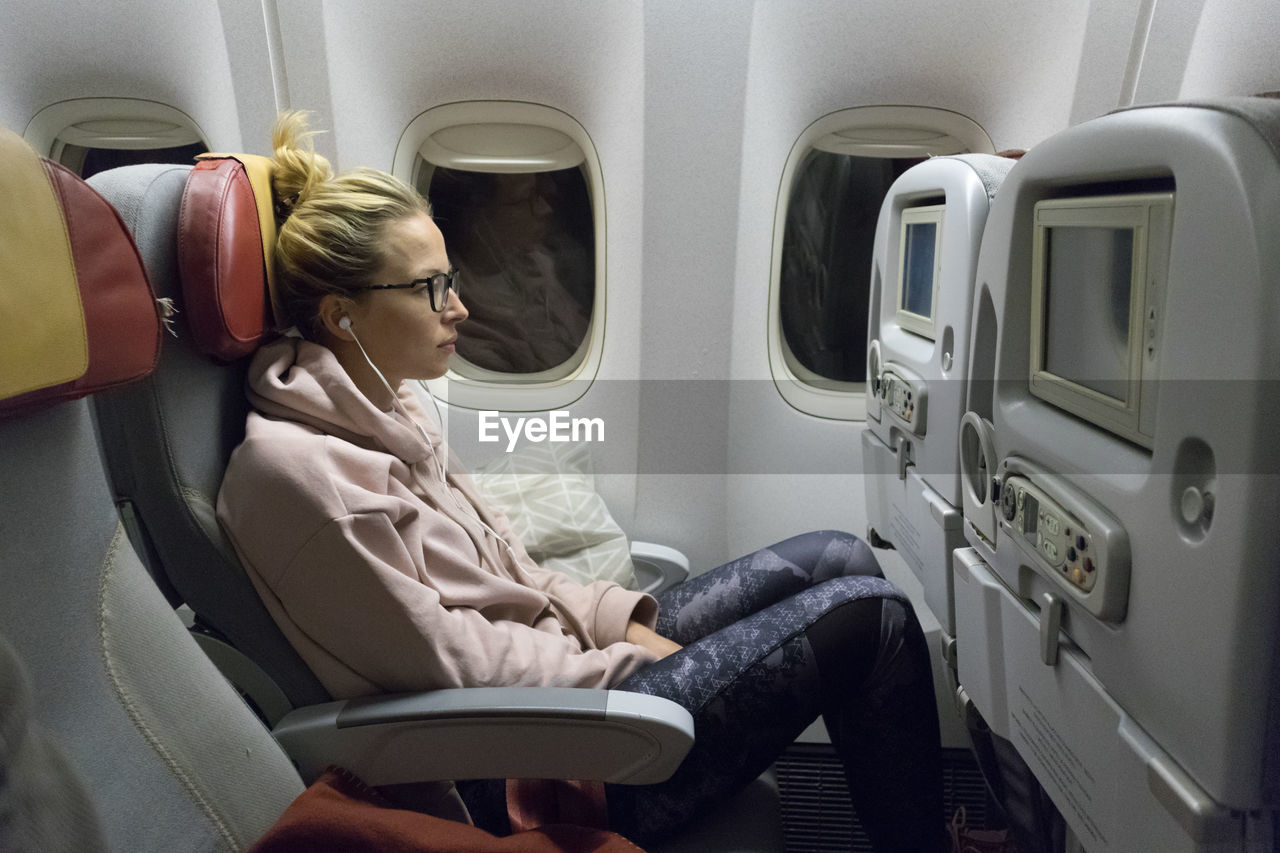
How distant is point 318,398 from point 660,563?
118 centimetres

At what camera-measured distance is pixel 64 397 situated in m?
0.68

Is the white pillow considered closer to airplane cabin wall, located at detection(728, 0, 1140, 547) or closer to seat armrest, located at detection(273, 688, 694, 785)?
airplane cabin wall, located at detection(728, 0, 1140, 547)

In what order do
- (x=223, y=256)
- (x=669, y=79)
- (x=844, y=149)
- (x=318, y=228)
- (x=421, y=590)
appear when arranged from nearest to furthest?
(x=223, y=256) → (x=421, y=590) → (x=318, y=228) → (x=669, y=79) → (x=844, y=149)

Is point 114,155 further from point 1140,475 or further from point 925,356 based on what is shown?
point 1140,475

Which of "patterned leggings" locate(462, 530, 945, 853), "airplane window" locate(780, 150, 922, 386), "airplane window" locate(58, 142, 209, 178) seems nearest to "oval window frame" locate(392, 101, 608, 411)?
"airplane window" locate(780, 150, 922, 386)

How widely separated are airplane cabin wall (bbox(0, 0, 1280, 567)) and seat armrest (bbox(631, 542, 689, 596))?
34 centimetres

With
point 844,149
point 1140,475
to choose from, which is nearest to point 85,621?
point 1140,475

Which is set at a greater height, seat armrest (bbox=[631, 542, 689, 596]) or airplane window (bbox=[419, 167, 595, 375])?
airplane window (bbox=[419, 167, 595, 375])

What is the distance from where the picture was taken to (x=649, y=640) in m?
1.53

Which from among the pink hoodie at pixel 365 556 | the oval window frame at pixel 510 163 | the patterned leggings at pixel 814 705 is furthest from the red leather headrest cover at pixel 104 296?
the oval window frame at pixel 510 163

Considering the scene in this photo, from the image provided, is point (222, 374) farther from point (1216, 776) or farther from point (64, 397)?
point (1216, 776)

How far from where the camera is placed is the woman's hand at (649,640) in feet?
4.98

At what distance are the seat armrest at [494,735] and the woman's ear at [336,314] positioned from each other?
0.56 m

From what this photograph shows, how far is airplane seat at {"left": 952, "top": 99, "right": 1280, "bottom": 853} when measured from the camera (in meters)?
0.61
